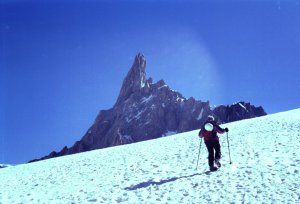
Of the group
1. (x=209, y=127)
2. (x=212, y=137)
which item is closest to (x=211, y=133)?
(x=212, y=137)

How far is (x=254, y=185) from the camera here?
1446 cm

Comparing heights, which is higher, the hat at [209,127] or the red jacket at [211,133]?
the hat at [209,127]

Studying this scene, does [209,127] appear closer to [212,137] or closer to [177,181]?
[212,137]

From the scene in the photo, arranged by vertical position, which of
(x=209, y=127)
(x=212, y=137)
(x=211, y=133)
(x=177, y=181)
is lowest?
(x=177, y=181)

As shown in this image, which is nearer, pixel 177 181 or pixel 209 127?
pixel 177 181

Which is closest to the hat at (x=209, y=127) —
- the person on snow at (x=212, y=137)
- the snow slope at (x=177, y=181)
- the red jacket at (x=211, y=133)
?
the person on snow at (x=212, y=137)

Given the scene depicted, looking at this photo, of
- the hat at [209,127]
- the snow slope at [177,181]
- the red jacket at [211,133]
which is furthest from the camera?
the red jacket at [211,133]

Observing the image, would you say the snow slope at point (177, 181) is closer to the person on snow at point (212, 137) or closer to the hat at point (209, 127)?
the person on snow at point (212, 137)

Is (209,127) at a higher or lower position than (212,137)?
higher

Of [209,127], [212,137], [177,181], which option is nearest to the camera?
[177,181]

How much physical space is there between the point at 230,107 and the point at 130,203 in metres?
164

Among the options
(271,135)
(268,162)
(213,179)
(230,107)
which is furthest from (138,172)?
(230,107)

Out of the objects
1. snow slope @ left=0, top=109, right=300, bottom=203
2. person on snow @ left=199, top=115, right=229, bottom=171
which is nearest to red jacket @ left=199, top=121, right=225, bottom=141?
person on snow @ left=199, top=115, right=229, bottom=171

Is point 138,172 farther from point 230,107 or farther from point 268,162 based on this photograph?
point 230,107
